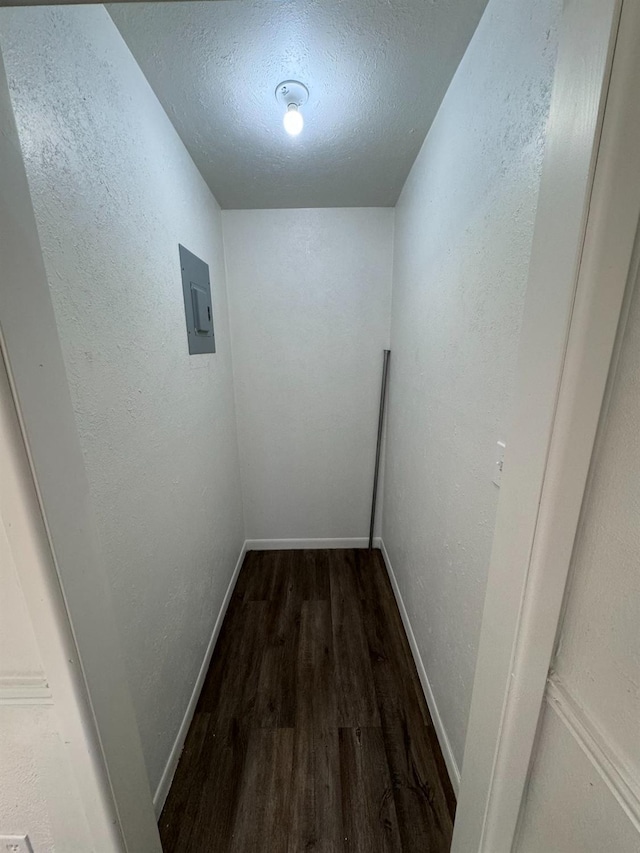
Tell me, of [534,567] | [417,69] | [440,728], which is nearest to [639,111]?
[534,567]

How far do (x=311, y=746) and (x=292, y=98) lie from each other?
2396 mm

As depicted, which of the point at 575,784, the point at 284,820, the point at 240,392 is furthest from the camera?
the point at 240,392

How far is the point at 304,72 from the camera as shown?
3.24ft

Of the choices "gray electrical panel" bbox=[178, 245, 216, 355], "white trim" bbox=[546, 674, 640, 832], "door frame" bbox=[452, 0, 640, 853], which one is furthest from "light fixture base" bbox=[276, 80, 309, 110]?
"white trim" bbox=[546, 674, 640, 832]

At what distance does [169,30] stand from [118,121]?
0.97 ft

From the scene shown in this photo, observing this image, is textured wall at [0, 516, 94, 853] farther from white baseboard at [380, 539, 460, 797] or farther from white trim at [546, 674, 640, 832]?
white baseboard at [380, 539, 460, 797]

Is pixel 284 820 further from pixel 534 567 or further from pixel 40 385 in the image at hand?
pixel 40 385

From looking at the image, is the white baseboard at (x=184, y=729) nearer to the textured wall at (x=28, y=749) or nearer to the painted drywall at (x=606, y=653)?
the textured wall at (x=28, y=749)

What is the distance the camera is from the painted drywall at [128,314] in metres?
0.64

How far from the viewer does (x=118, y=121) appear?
33.8 inches

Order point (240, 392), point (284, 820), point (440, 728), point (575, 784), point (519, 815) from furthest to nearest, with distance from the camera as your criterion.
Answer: point (240, 392) → point (440, 728) → point (284, 820) → point (519, 815) → point (575, 784)

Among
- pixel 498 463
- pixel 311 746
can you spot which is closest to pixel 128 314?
pixel 498 463

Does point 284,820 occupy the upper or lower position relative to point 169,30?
lower

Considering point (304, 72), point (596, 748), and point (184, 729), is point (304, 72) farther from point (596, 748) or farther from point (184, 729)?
point (184, 729)
